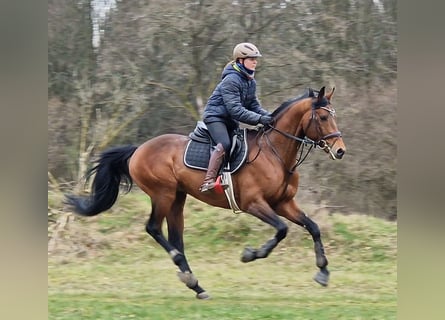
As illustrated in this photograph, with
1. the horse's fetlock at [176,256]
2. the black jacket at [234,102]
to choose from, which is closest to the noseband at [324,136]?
the black jacket at [234,102]

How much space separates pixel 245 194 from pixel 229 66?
3.86 ft

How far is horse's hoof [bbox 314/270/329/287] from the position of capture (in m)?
6.28

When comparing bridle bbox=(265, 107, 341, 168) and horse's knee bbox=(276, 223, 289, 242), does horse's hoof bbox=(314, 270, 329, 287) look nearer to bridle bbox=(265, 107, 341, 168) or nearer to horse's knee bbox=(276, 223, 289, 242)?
horse's knee bbox=(276, 223, 289, 242)

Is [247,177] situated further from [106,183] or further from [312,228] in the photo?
[106,183]

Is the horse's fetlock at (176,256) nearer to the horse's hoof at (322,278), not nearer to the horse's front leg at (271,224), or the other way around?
the horse's front leg at (271,224)

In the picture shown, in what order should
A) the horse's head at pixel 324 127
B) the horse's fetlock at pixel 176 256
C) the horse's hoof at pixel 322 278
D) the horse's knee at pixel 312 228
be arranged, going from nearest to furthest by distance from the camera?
1. the horse's head at pixel 324 127
2. the horse's knee at pixel 312 228
3. the horse's hoof at pixel 322 278
4. the horse's fetlock at pixel 176 256

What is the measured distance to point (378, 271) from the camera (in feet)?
21.6

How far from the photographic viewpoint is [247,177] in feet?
20.5

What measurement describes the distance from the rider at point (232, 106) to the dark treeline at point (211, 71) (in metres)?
0.33

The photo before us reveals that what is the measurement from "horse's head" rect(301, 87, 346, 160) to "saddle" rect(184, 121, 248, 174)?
596 millimetres

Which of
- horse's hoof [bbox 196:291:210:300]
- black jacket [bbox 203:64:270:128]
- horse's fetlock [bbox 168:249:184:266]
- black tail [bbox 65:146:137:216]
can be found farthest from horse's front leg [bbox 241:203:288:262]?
black tail [bbox 65:146:137:216]

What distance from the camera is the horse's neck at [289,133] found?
621 centimetres
